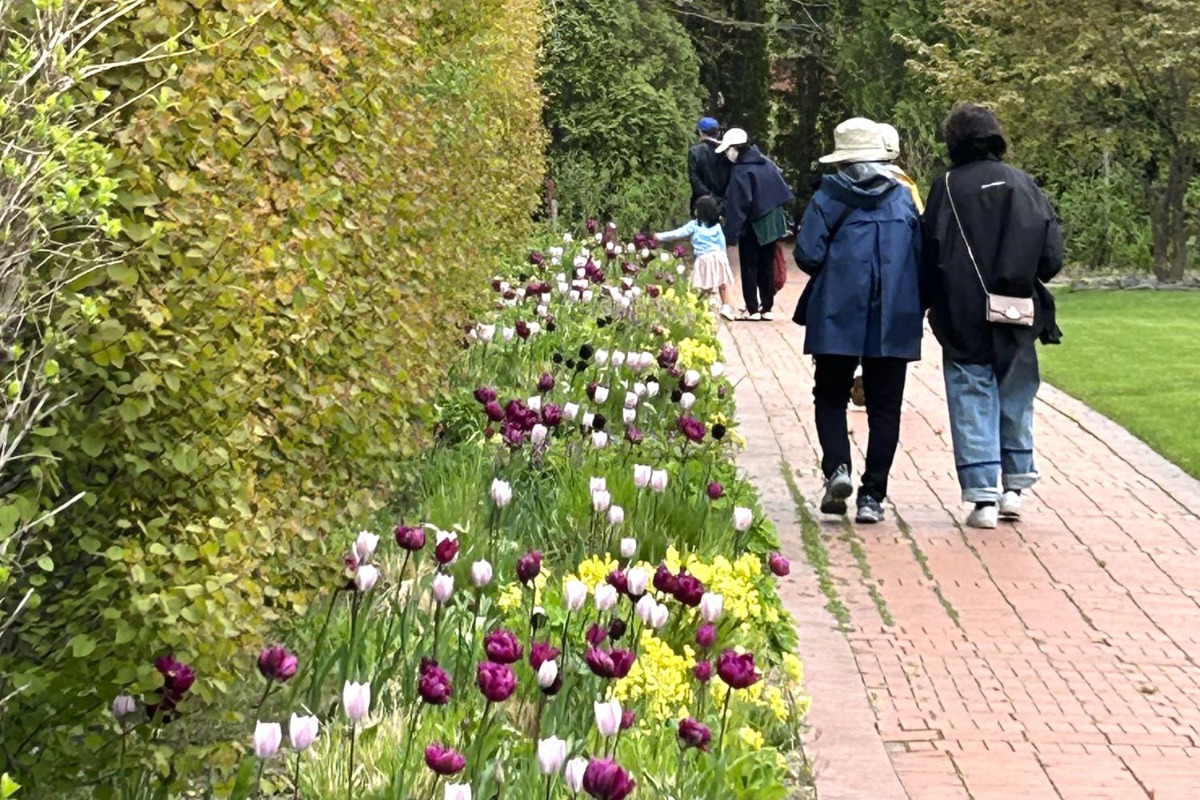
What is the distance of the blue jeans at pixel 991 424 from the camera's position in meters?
8.63

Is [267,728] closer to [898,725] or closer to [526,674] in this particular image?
[526,674]

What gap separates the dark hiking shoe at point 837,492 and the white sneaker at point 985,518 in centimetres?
58

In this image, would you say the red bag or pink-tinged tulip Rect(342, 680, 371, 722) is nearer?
pink-tinged tulip Rect(342, 680, 371, 722)

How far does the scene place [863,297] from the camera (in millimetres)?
8602

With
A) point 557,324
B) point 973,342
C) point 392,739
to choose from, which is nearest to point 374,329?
point 392,739

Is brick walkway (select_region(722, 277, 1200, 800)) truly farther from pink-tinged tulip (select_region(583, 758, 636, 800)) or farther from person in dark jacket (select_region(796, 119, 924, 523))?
pink-tinged tulip (select_region(583, 758, 636, 800))

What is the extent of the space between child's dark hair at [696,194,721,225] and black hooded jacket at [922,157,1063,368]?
354 inches

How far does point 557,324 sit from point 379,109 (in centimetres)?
673

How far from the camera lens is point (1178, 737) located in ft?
18.2

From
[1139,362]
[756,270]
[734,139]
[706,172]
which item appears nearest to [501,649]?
[1139,362]

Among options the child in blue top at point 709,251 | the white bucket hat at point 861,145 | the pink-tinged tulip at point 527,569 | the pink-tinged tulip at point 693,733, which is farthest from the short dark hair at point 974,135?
the child in blue top at point 709,251

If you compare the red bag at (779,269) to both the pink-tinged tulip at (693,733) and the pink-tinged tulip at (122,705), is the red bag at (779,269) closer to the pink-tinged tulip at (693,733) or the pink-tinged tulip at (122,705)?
the pink-tinged tulip at (693,733)

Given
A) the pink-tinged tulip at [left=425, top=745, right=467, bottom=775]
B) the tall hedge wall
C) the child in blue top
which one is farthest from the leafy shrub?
the pink-tinged tulip at [left=425, top=745, right=467, bottom=775]

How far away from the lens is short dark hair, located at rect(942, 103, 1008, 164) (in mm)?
8672
